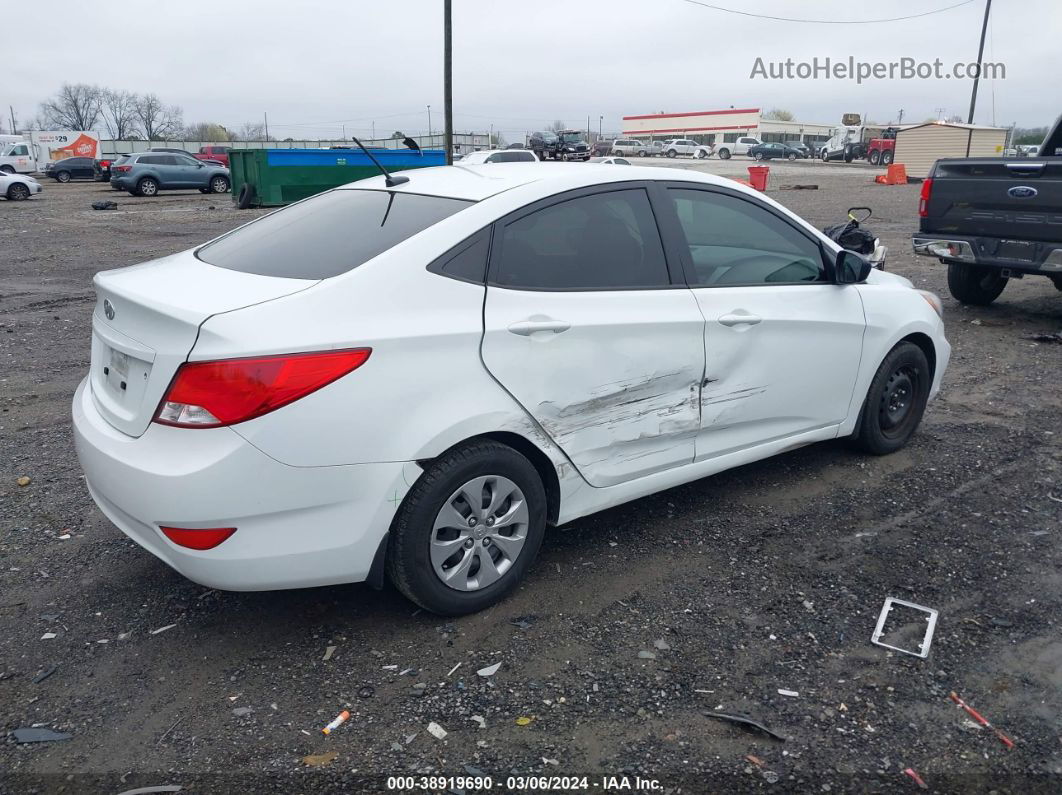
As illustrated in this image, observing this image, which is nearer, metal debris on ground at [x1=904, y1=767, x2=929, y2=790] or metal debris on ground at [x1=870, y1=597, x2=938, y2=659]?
metal debris on ground at [x1=904, y1=767, x2=929, y2=790]

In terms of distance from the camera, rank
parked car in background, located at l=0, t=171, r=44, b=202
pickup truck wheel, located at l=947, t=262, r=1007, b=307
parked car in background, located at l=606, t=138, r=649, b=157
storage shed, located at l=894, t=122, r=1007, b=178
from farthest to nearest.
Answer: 1. parked car in background, located at l=606, t=138, r=649, b=157
2. storage shed, located at l=894, t=122, r=1007, b=178
3. parked car in background, located at l=0, t=171, r=44, b=202
4. pickup truck wheel, located at l=947, t=262, r=1007, b=307

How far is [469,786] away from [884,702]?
1.44 meters

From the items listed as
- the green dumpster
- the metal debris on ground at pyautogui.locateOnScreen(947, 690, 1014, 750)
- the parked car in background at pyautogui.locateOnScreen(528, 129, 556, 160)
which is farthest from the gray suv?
the metal debris on ground at pyautogui.locateOnScreen(947, 690, 1014, 750)

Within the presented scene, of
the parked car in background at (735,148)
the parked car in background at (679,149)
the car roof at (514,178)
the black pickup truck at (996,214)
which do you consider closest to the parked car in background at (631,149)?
the parked car in background at (679,149)

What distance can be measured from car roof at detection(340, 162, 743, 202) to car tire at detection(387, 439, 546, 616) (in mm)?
1091

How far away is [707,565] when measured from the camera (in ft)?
12.7

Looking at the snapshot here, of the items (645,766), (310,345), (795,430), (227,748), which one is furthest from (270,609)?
(795,430)

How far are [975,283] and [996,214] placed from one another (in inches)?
67.6

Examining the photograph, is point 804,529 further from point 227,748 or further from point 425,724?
point 227,748

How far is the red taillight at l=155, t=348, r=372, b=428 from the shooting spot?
2.78 meters

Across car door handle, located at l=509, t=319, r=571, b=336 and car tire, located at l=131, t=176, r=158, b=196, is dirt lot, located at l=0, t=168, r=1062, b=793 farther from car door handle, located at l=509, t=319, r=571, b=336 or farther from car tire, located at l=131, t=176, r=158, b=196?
car tire, located at l=131, t=176, r=158, b=196

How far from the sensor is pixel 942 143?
35656 mm

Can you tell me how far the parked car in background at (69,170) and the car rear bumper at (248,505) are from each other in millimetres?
45871

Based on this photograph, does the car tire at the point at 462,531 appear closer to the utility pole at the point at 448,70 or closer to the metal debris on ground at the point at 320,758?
the metal debris on ground at the point at 320,758
